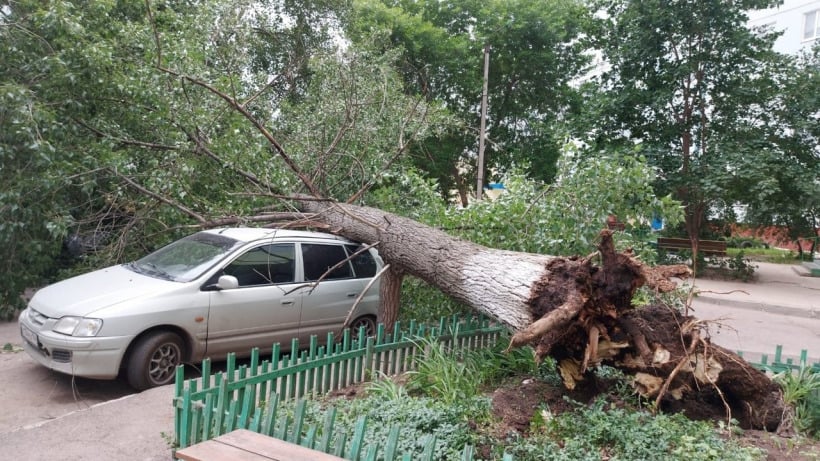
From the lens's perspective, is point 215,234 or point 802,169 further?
point 802,169

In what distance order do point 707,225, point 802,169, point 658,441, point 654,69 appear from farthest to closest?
point 707,225 → point 654,69 → point 802,169 → point 658,441

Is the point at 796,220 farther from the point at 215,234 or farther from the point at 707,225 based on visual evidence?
the point at 215,234

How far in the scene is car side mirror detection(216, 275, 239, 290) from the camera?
18.9 ft

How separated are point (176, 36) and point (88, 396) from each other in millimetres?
5684

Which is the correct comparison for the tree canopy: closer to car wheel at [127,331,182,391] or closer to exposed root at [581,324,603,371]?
exposed root at [581,324,603,371]

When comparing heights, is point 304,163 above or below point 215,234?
above

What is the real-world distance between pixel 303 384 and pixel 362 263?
118 inches

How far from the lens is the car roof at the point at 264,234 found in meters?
6.44

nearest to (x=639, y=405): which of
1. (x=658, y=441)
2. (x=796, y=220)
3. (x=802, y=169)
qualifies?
(x=658, y=441)

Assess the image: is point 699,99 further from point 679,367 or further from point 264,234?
point 679,367

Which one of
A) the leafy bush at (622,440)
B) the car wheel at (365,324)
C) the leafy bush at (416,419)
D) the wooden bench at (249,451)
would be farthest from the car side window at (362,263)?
the wooden bench at (249,451)

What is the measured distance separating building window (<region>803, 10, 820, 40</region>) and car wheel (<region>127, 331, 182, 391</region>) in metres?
30.0

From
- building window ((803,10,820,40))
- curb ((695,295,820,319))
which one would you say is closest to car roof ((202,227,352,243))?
curb ((695,295,820,319))

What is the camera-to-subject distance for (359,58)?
9.08 metres
